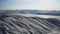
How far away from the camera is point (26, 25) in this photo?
4.62 ft

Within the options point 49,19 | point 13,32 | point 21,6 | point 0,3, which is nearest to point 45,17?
point 49,19

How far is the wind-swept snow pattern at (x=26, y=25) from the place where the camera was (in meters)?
1.35

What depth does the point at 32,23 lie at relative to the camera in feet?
4.78

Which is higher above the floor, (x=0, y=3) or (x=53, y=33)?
(x=0, y=3)

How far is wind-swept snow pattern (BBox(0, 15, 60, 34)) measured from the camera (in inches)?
53.3

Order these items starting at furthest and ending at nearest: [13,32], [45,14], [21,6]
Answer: [45,14] < [21,6] < [13,32]

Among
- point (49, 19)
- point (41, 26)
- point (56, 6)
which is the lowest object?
point (41, 26)

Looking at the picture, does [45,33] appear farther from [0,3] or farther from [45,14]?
[0,3]

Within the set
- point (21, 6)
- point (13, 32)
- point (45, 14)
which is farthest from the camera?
point (45, 14)

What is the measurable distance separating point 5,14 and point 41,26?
52 centimetres

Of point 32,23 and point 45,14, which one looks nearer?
point 32,23

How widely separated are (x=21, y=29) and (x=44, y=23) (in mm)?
324

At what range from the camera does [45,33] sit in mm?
1353

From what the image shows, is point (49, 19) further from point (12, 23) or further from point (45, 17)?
point (12, 23)
